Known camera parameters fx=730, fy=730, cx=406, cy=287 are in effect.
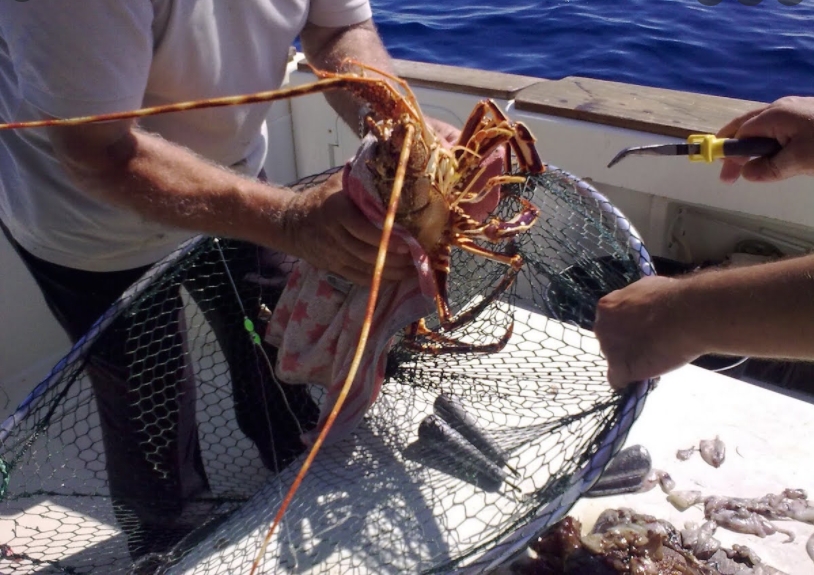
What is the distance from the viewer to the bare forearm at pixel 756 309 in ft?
3.63

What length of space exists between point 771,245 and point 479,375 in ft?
4.76

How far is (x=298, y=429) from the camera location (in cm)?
199

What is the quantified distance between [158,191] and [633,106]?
1756 millimetres

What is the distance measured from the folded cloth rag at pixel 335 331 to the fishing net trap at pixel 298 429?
0.15 meters

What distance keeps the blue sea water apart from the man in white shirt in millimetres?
3521

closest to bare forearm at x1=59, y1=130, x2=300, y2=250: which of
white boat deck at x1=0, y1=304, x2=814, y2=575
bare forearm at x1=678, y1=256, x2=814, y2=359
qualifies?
white boat deck at x1=0, y1=304, x2=814, y2=575

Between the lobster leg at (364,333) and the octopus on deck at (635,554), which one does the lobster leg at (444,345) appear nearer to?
the octopus on deck at (635,554)

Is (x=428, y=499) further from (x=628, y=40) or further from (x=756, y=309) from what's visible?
(x=628, y=40)

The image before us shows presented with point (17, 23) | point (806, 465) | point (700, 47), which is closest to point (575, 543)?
point (806, 465)

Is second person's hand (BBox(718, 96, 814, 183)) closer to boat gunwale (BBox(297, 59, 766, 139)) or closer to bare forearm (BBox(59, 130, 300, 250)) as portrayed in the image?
boat gunwale (BBox(297, 59, 766, 139))

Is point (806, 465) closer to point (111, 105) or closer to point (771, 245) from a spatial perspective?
point (771, 245)

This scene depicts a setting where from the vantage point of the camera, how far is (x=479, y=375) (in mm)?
1890

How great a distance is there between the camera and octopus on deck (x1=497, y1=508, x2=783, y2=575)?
1.58 meters

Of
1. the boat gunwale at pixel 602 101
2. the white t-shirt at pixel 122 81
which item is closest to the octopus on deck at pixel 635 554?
the white t-shirt at pixel 122 81
